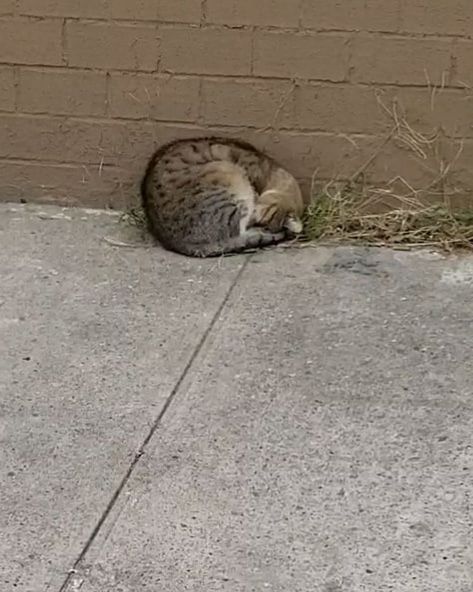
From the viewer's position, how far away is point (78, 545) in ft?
11.7

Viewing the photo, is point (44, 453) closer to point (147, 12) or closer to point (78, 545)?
point (78, 545)

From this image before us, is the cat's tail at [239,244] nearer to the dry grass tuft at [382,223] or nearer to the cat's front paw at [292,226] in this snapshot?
the cat's front paw at [292,226]

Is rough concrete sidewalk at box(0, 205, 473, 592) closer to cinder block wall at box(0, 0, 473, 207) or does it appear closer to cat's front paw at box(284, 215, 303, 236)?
cat's front paw at box(284, 215, 303, 236)

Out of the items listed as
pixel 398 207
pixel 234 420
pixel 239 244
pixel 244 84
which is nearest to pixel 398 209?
pixel 398 207

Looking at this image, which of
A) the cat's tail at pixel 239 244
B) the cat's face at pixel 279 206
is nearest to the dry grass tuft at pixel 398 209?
the cat's face at pixel 279 206

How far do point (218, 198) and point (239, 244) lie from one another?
0.80 ft

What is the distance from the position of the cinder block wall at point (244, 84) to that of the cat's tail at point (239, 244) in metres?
0.43

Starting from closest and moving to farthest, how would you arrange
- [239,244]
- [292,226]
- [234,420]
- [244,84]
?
[234,420] → [239,244] → [292,226] → [244,84]

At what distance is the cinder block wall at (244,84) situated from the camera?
5.84 metres

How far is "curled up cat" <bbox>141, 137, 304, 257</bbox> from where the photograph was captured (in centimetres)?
576

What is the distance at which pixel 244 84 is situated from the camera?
19.7 ft

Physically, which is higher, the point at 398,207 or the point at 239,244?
the point at 398,207

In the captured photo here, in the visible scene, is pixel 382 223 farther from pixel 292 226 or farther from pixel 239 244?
pixel 239 244

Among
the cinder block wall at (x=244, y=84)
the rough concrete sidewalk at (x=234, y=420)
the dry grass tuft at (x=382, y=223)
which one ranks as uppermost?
the cinder block wall at (x=244, y=84)
